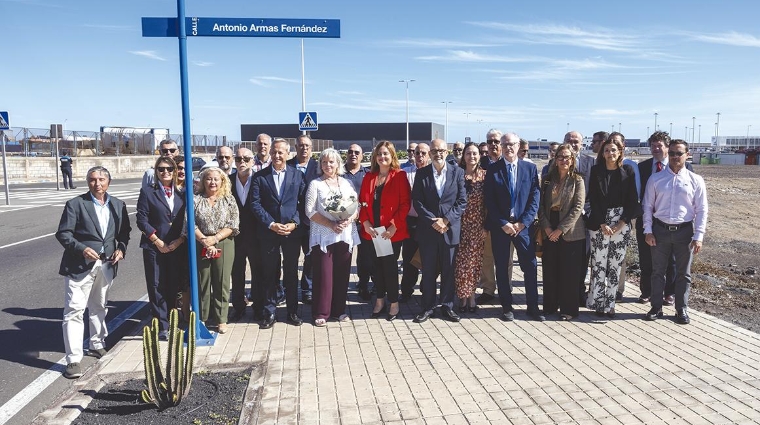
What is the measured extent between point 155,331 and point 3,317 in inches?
150

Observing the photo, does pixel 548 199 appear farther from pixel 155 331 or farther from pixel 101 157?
pixel 101 157

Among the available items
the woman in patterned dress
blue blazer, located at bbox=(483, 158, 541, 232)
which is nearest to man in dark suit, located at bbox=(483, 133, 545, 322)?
blue blazer, located at bbox=(483, 158, 541, 232)

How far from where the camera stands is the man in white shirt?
6.14 metres

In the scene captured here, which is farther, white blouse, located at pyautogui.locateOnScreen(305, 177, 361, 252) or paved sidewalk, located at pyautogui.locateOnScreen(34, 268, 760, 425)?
white blouse, located at pyautogui.locateOnScreen(305, 177, 361, 252)

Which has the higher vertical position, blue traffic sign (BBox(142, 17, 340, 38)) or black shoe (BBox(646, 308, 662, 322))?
blue traffic sign (BBox(142, 17, 340, 38))

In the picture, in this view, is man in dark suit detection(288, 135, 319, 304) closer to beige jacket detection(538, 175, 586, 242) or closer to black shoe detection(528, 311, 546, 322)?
black shoe detection(528, 311, 546, 322)

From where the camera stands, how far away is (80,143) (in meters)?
35.6

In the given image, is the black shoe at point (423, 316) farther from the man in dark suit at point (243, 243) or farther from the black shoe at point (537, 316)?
the man in dark suit at point (243, 243)

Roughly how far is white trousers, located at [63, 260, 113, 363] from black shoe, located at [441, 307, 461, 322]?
11.3ft

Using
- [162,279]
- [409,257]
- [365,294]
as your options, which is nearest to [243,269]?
[162,279]

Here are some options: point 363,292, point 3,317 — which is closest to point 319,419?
point 363,292

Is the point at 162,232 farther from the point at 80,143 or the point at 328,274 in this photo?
the point at 80,143

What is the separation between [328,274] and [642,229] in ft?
12.6

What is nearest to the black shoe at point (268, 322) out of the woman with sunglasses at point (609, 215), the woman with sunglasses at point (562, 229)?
the woman with sunglasses at point (562, 229)
